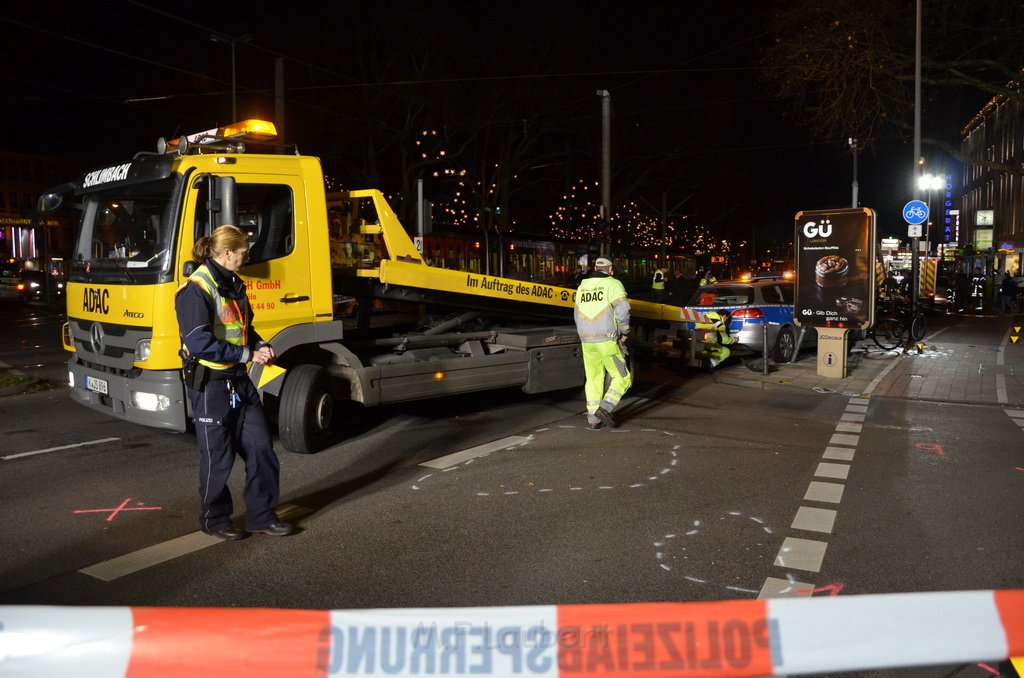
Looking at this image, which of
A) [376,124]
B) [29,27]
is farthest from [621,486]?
[376,124]

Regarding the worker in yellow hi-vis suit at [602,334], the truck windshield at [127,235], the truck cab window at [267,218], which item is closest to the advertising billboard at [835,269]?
the worker in yellow hi-vis suit at [602,334]

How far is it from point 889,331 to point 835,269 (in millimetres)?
6409

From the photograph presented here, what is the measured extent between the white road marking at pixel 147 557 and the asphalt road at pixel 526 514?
0.02m

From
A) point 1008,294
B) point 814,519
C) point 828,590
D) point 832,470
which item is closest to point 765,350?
point 832,470

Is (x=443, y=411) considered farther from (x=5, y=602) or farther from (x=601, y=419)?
(x=5, y=602)

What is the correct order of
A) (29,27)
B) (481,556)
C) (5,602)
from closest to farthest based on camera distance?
(5,602) → (481,556) → (29,27)

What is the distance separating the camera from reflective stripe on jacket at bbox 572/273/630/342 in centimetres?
827

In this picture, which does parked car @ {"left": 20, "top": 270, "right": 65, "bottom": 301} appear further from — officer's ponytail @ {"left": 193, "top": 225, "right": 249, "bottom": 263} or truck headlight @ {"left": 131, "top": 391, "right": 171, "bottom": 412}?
officer's ponytail @ {"left": 193, "top": 225, "right": 249, "bottom": 263}

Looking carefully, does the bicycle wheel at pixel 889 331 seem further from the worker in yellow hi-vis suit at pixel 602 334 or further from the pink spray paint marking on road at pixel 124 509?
the pink spray paint marking on road at pixel 124 509

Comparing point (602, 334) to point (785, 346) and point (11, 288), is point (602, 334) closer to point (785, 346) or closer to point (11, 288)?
point (785, 346)

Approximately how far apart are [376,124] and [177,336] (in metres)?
26.6

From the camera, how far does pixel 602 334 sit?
27.2ft

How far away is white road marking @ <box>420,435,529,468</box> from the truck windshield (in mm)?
2678

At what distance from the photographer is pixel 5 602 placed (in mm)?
4137
